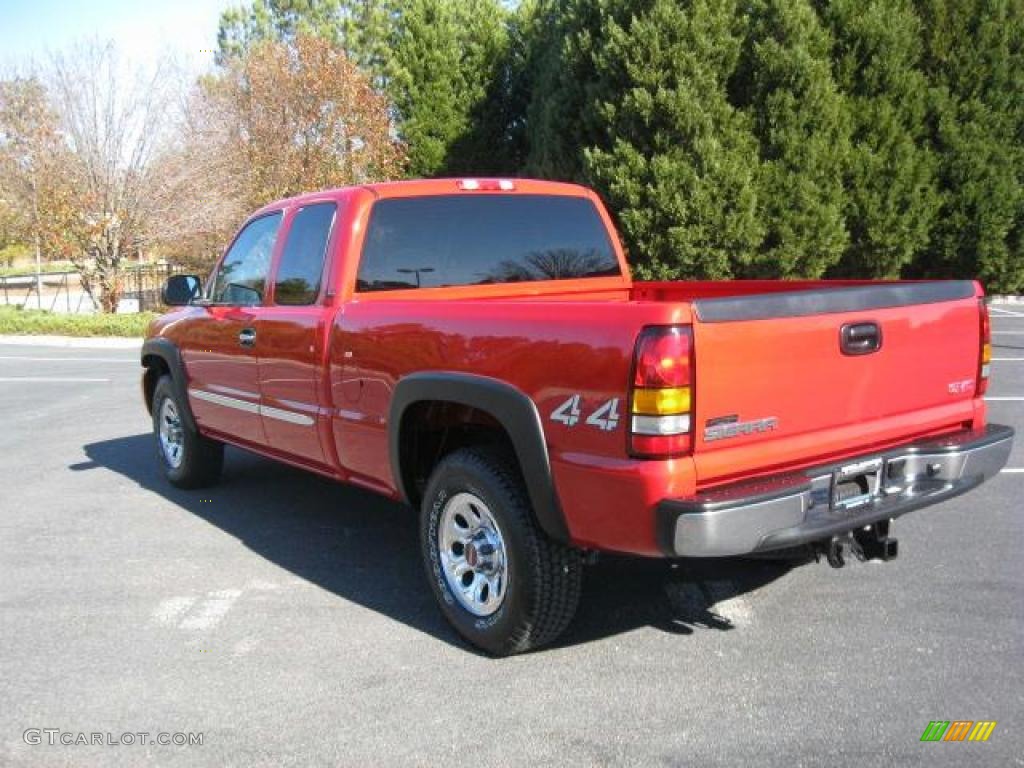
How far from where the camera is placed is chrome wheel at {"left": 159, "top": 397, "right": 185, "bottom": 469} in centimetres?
638

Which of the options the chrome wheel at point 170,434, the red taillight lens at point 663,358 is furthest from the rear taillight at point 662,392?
the chrome wheel at point 170,434

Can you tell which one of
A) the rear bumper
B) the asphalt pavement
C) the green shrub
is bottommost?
the asphalt pavement

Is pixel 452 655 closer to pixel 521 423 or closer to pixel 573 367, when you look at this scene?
pixel 521 423

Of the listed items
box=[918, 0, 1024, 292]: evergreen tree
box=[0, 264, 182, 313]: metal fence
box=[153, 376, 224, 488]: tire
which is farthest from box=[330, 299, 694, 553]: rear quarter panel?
box=[0, 264, 182, 313]: metal fence

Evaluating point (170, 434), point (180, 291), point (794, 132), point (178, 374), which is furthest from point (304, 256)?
point (794, 132)

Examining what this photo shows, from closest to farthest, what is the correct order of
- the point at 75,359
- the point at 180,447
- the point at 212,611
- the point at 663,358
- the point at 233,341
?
the point at 663,358, the point at 212,611, the point at 233,341, the point at 180,447, the point at 75,359

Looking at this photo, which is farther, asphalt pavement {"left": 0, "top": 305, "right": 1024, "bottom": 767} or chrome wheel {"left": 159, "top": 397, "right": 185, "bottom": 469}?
chrome wheel {"left": 159, "top": 397, "right": 185, "bottom": 469}

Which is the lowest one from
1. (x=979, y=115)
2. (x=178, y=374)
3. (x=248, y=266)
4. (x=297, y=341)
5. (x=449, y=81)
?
(x=178, y=374)

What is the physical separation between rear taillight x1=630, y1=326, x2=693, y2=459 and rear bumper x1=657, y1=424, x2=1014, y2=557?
0.20m

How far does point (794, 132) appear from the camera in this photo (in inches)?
570

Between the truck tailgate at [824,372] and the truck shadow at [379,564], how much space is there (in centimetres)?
109

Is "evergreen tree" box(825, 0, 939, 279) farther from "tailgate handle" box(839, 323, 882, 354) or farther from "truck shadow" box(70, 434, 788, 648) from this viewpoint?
"tailgate handle" box(839, 323, 882, 354)

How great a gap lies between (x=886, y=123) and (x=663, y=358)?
45.8 ft

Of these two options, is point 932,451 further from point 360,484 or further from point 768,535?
point 360,484
